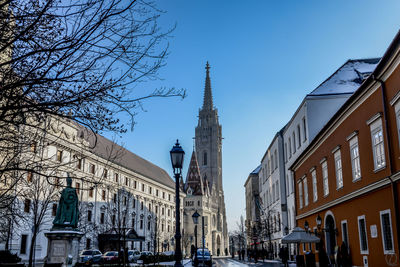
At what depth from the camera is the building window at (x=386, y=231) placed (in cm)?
1488

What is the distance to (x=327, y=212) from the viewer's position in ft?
76.7

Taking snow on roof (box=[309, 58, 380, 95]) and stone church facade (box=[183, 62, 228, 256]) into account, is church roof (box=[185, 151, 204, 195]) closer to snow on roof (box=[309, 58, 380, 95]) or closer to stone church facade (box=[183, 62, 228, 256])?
stone church facade (box=[183, 62, 228, 256])

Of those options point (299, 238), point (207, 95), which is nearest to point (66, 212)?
point (299, 238)

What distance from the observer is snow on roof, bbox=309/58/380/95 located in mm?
29688

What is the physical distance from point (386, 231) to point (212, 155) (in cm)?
11817

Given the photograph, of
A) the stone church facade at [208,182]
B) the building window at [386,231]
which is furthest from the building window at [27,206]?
the stone church facade at [208,182]

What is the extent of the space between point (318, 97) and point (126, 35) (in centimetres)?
2491

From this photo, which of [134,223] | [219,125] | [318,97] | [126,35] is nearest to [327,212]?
[318,97]

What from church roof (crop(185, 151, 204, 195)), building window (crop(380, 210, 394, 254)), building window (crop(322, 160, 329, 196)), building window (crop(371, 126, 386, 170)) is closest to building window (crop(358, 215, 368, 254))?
building window (crop(380, 210, 394, 254))

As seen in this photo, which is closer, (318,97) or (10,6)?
(10,6)

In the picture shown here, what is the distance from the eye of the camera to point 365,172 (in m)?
17.3

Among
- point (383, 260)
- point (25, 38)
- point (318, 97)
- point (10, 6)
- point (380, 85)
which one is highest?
point (318, 97)

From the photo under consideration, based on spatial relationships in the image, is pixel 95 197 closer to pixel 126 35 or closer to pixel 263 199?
pixel 263 199

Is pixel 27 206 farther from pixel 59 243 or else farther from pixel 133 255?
pixel 59 243
